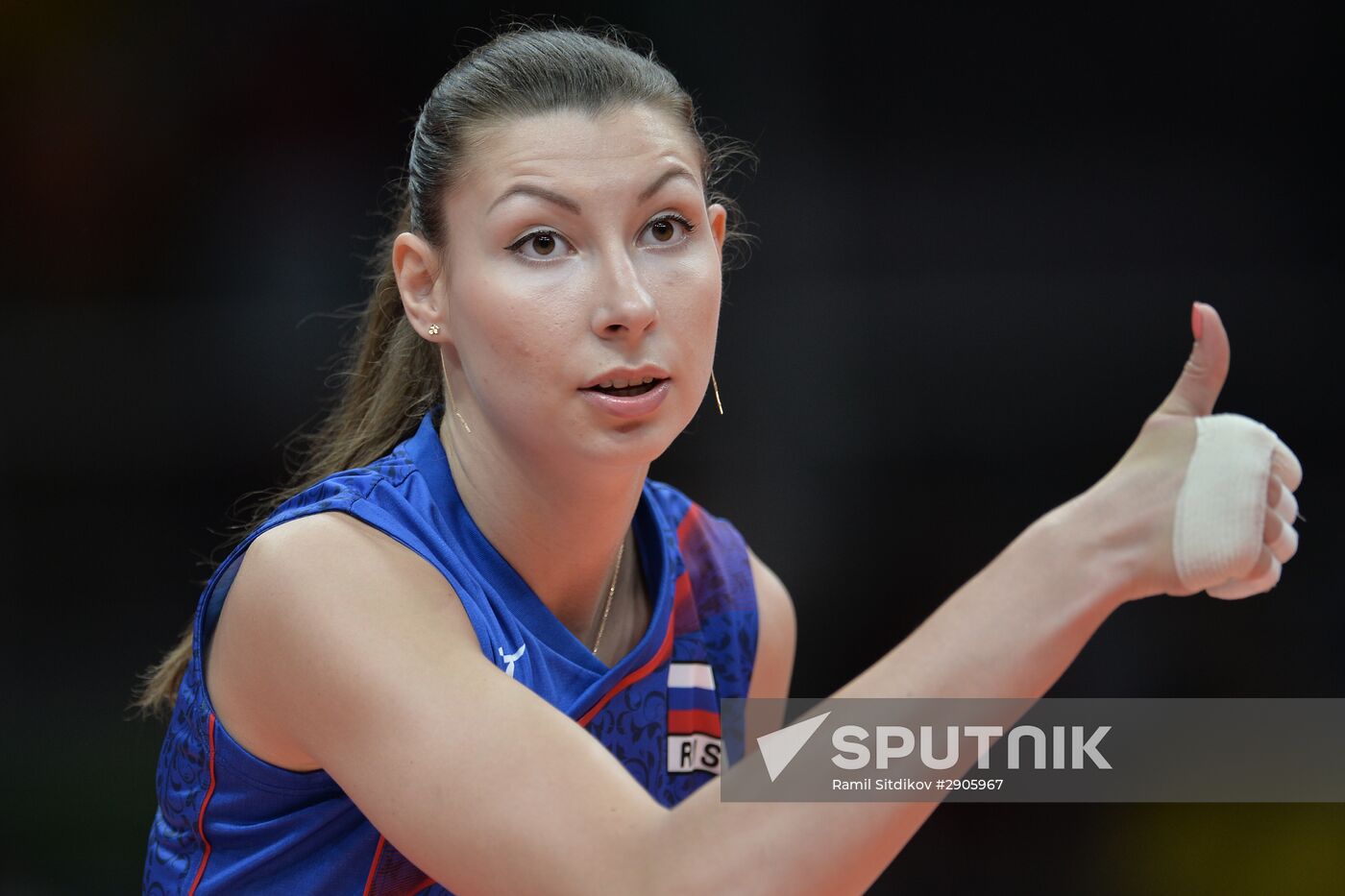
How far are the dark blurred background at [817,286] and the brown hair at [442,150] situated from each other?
1.80 meters

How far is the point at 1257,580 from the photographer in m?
1.39

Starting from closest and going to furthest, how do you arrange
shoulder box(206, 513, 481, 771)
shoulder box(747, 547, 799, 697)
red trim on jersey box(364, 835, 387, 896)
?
shoulder box(206, 513, 481, 771)
red trim on jersey box(364, 835, 387, 896)
shoulder box(747, 547, 799, 697)

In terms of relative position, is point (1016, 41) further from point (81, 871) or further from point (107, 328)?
point (81, 871)

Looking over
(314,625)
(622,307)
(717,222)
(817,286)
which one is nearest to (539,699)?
(314,625)

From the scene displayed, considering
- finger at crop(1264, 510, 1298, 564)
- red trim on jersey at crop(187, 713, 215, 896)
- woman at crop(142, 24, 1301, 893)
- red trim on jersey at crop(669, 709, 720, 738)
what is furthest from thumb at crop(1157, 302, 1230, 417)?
red trim on jersey at crop(187, 713, 215, 896)

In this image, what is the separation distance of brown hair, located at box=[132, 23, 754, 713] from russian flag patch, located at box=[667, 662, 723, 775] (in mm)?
540

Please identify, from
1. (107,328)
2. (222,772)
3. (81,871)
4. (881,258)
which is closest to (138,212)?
(107,328)

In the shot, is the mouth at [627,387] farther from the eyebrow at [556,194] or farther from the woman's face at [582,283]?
the eyebrow at [556,194]

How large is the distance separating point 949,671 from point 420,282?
99cm

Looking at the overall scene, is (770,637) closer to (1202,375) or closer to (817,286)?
(1202,375)

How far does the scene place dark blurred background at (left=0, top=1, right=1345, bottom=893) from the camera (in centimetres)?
397

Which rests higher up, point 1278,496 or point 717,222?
point 717,222

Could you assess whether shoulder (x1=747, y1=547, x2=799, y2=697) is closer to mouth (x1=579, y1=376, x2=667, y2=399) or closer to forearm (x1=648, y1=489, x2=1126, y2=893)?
mouth (x1=579, y1=376, x2=667, y2=399)

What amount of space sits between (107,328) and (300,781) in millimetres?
2574
